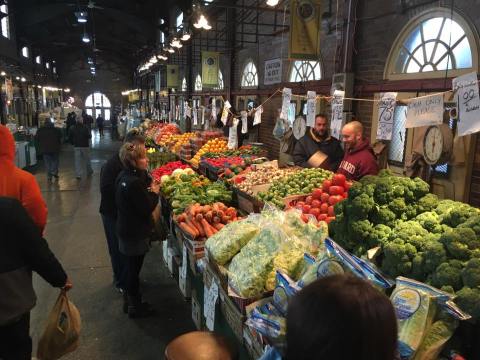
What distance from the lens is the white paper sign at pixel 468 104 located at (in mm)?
2564

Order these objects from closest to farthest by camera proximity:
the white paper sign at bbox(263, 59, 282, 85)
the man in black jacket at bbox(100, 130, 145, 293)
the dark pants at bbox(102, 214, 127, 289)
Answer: the man in black jacket at bbox(100, 130, 145, 293)
the dark pants at bbox(102, 214, 127, 289)
the white paper sign at bbox(263, 59, 282, 85)

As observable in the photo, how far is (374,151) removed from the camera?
16.4ft

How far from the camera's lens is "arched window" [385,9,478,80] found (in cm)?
408

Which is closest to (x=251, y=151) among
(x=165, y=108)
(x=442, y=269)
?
(x=442, y=269)

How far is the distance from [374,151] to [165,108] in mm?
17826

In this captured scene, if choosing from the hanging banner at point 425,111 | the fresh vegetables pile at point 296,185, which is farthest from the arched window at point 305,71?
the hanging banner at point 425,111

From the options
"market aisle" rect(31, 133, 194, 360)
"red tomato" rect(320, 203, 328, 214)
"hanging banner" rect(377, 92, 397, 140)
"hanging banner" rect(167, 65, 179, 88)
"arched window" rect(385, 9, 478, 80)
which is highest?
"hanging banner" rect(167, 65, 179, 88)

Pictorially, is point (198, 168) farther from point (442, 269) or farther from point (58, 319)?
point (442, 269)

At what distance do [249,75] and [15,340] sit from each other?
27.9 ft

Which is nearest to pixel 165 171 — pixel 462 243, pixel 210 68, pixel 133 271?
pixel 133 271

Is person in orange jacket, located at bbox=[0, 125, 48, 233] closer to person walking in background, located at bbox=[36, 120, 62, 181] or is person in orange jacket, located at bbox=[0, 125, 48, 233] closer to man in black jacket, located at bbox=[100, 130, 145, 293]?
man in black jacket, located at bbox=[100, 130, 145, 293]

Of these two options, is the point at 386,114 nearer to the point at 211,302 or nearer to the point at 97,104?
the point at 211,302

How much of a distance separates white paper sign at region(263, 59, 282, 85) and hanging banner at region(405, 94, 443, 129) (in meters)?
5.18

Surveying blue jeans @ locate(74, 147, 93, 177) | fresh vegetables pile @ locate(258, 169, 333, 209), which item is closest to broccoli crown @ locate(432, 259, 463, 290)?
fresh vegetables pile @ locate(258, 169, 333, 209)
